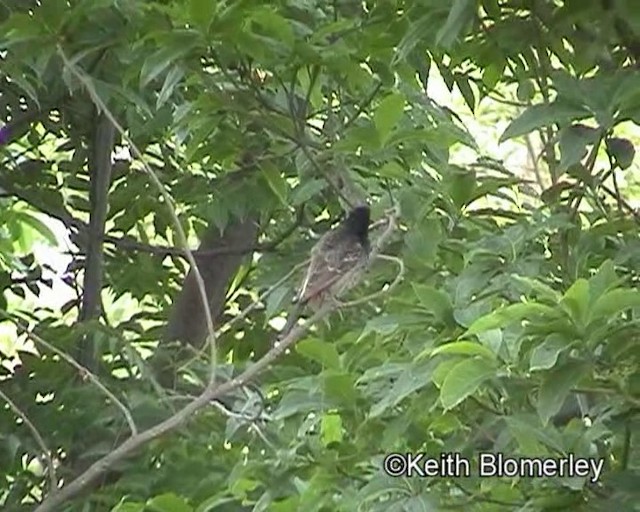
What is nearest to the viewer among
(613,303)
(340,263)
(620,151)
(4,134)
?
(613,303)

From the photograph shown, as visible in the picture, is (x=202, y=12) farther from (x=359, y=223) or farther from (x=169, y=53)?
(x=359, y=223)

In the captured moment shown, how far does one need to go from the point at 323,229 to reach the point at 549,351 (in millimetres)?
1057

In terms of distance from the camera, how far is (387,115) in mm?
1225

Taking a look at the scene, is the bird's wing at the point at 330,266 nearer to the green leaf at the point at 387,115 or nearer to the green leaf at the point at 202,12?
the green leaf at the point at 387,115

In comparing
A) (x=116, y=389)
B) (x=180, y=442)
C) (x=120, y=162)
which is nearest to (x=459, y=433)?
(x=180, y=442)

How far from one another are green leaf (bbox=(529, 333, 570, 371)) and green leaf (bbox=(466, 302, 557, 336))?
2 cm

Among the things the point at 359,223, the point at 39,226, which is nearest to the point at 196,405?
the point at 359,223

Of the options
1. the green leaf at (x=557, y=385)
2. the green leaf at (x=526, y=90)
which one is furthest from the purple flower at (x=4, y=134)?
the green leaf at (x=557, y=385)

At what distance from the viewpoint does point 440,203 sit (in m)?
1.34

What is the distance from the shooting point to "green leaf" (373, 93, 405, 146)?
1218 mm

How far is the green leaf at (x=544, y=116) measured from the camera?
1.02 m

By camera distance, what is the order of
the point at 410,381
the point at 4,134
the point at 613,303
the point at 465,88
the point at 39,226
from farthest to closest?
the point at 39,226 < the point at 4,134 < the point at 465,88 < the point at 410,381 < the point at 613,303

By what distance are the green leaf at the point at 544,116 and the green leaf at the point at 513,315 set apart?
0.19m

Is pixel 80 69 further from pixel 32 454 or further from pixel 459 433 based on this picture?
pixel 459 433
